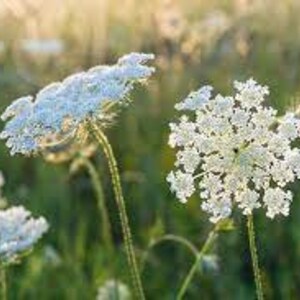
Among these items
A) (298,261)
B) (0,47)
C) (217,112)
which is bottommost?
(217,112)

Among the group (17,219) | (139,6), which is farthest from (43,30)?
(17,219)

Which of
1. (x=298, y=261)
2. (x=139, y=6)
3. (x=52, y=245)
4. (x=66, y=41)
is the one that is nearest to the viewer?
(x=298, y=261)

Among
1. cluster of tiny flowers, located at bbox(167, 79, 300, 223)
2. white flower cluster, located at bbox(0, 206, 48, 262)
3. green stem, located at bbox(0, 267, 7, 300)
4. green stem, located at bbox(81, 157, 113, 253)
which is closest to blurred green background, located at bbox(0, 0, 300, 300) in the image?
green stem, located at bbox(81, 157, 113, 253)

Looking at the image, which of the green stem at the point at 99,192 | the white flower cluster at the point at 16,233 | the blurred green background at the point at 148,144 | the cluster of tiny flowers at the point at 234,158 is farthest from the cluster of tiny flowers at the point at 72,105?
the green stem at the point at 99,192

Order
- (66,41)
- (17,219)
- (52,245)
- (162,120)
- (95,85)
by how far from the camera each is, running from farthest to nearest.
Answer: (66,41), (162,120), (52,245), (17,219), (95,85)

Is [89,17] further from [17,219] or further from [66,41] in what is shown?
[17,219]

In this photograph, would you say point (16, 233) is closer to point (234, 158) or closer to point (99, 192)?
point (99, 192)

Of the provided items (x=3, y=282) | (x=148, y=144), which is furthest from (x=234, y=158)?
(x=148, y=144)

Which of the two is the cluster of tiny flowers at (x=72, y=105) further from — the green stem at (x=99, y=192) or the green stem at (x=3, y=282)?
the green stem at (x=99, y=192)
